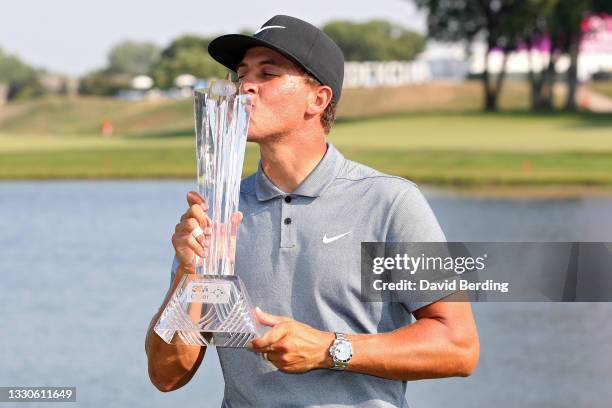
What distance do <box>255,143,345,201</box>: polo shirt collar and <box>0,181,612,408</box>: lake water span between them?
7188mm

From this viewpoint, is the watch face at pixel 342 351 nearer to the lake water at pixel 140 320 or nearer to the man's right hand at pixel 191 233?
the man's right hand at pixel 191 233

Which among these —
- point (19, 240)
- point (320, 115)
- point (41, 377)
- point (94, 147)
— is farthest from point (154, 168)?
point (320, 115)

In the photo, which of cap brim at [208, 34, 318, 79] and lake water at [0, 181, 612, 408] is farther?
lake water at [0, 181, 612, 408]

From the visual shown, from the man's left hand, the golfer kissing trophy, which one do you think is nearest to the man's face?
the golfer kissing trophy

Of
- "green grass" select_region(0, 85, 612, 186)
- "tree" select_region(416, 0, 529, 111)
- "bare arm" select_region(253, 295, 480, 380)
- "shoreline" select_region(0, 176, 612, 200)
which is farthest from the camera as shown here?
"tree" select_region(416, 0, 529, 111)

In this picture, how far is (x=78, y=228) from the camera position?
24.7m

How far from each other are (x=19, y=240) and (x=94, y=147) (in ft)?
90.4

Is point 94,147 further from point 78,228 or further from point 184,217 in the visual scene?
point 184,217

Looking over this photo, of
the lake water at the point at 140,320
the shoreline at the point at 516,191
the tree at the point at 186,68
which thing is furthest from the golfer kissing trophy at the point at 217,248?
the tree at the point at 186,68

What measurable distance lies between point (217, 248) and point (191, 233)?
0.24 ft

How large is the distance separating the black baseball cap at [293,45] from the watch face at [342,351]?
2.44 feet

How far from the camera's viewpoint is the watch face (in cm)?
354

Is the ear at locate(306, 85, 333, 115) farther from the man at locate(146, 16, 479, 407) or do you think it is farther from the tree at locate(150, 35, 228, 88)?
the tree at locate(150, 35, 228, 88)

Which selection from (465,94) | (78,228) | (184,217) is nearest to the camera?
(184,217)
